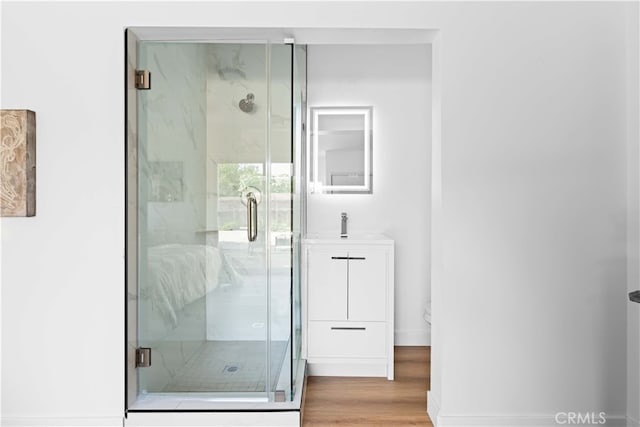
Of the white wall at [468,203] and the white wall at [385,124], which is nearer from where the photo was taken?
the white wall at [468,203]

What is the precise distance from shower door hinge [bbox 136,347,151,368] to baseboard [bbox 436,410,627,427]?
1.50m

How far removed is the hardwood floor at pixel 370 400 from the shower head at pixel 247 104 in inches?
64.3

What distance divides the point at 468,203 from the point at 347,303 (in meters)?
1.05

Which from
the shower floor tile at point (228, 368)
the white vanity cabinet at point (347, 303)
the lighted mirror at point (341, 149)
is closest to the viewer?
the shower floor tile at point (228, 368)

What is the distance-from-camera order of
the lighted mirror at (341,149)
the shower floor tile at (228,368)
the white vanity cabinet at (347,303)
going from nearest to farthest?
1. the shower floor tile at (228,368)
2. the white vanity cabinet at (347,303)
3. the lighted mirror at (341,149)

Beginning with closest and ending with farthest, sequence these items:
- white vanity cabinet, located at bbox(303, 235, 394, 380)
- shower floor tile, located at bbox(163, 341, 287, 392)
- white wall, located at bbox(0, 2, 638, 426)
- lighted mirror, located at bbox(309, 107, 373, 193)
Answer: white wall, located at bbox(0, 2, 638, 426) → shower floor tile, located at bbox(163, 341, 287, 392) → white vanity cabinet, located at bbox(303, 235, 394, 380) → lighted mirror, located at bbox(309, 107, 373, 193)

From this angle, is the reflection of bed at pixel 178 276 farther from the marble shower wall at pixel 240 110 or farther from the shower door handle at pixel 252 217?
the marble shower wall at pixel 240 110

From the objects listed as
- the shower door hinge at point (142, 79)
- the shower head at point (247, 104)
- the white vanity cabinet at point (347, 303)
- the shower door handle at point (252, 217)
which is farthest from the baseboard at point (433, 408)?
the shower door hinge at point (142, 79)

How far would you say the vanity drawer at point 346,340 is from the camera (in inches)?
112

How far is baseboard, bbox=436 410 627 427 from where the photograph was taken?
2211 millimetres

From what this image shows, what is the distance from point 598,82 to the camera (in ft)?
7.23

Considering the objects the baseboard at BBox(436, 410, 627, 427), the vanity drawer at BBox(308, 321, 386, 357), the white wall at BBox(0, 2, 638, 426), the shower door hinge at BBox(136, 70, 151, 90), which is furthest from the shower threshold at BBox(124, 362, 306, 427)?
the shower door hinge at BBox(136, 70, 151, 90)

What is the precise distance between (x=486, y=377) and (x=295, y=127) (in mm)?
1590

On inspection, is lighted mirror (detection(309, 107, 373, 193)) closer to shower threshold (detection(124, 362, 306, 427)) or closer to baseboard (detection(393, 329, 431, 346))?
baseboard (detection(393, 329, 431, 346))
